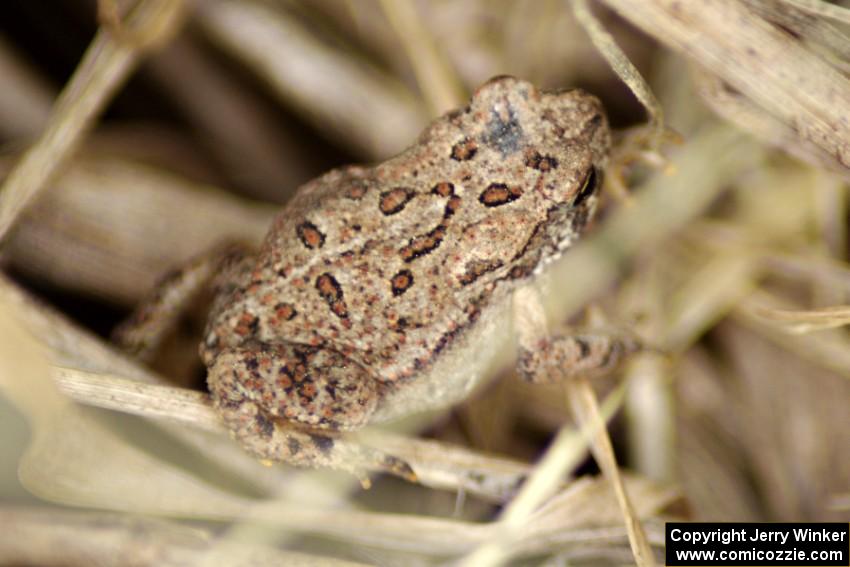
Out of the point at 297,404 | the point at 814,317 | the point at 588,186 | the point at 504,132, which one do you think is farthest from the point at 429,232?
the point at 814,317

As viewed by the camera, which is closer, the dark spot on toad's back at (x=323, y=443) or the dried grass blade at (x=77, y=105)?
the dark spot on toad's back at (x=323, y=443)

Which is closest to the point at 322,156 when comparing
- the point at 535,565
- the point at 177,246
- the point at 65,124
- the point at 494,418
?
the point at 177,246

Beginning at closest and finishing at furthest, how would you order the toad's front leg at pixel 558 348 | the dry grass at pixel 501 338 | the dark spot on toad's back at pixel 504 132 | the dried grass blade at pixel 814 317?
the dried grass blade at pixel 814 317 → the dry grass at pixel 501 338 → the dark spot on toad's back at pixel 504 132 → the toad's front leg at pixel 558 348

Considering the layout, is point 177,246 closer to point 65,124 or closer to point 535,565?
point 65,124

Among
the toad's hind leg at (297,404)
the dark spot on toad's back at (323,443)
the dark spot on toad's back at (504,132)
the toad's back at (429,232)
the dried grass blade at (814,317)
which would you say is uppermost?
the dark spot on toad's back at (504,132)

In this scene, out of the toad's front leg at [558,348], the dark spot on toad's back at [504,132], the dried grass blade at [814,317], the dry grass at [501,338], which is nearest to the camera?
the dried grass blade at [814,317]

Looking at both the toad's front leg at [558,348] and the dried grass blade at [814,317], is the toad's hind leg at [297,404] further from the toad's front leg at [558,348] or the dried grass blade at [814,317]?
the dried grass blade at [814,317]

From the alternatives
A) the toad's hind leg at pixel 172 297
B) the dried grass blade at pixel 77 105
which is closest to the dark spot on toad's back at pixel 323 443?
the toad's hind leg at pixel 172 297

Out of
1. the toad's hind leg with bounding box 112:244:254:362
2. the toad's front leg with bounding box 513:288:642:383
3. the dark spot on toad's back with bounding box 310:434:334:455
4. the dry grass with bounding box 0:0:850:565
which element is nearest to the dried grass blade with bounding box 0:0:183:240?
the dry grass with bounding box 0:0:850:565

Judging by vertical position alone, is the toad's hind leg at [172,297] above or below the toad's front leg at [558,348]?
above
